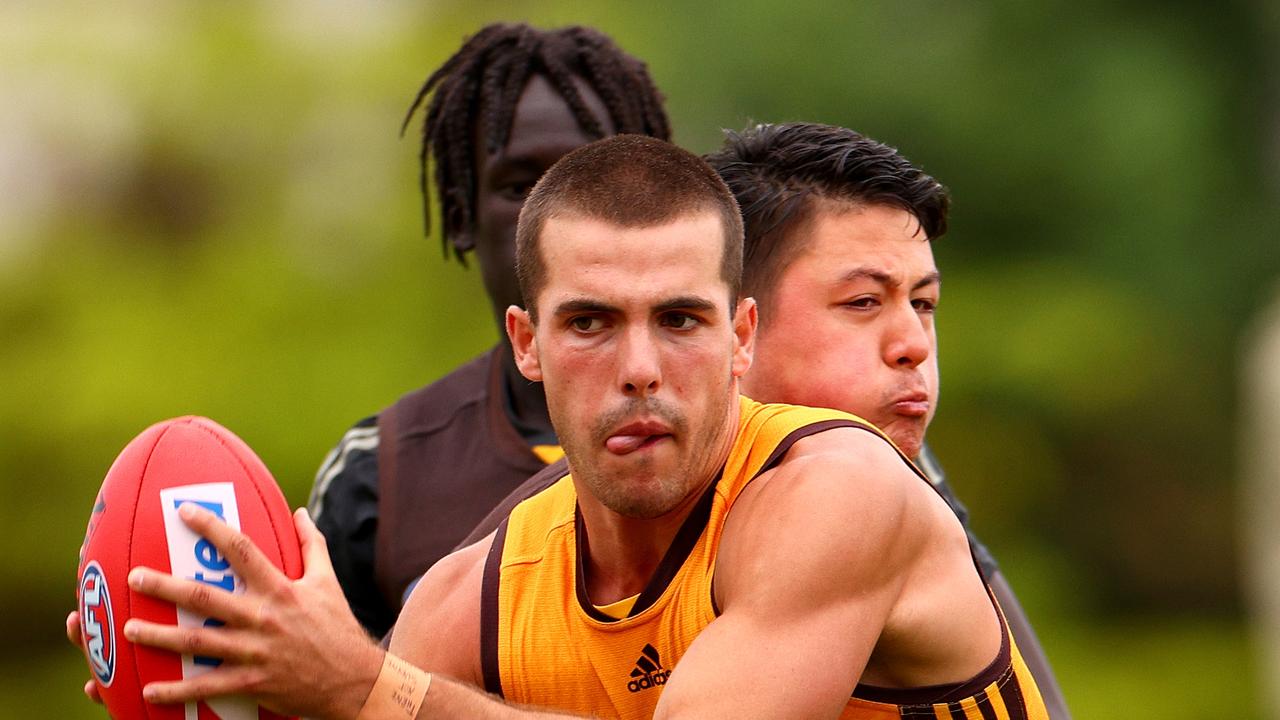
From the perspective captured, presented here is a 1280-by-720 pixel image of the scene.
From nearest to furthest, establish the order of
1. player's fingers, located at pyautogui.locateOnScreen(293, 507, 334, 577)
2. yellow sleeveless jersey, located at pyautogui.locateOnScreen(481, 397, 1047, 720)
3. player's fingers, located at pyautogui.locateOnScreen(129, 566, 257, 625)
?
player's fingers, located at pyautogui.locateOnScreen(129, 566, 257, 625)
player's fingers, located at pyautogui.locateOnScreen(293, 507, 334, 577)
yellow sleeveless jersey, located at pyautogui.locateOnScreen(481, 397, 1047, 720)

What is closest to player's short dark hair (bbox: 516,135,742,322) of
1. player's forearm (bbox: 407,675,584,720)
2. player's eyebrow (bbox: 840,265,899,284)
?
player's eyebrow (bbox: 840,265,899,284)

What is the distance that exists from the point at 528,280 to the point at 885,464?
94 cm

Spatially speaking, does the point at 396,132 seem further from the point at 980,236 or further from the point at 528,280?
the point at 528,280

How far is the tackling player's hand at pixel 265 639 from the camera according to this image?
12.0ft

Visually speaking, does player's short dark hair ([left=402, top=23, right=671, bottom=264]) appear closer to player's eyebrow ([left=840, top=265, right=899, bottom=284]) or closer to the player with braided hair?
the player with braided hair

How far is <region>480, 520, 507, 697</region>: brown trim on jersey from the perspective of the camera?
440 centimetres

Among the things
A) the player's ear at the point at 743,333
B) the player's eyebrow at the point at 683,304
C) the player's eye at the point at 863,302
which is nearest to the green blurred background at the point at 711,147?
the player's eye at the point at 863,302

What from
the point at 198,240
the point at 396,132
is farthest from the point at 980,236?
the point at 198,240

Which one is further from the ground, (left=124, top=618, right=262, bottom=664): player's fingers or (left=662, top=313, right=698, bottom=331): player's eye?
(left=662, top=313, right=698, bottom=331): player's eye

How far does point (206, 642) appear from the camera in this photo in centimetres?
364

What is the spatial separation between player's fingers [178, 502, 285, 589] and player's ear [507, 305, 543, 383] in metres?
0.88

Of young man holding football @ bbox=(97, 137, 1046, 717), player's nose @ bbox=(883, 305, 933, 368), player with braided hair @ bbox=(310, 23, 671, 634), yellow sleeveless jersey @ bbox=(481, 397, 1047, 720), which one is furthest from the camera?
player with braided hair @ bbox=(310, 23, 671, 634)

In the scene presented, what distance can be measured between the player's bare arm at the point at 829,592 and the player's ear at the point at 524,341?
2.02 feet

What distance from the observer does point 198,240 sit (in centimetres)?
1527
